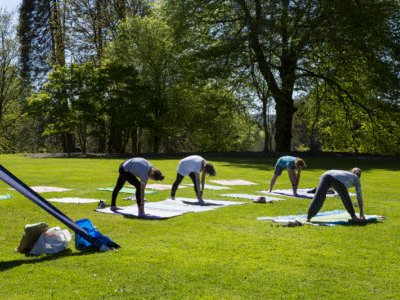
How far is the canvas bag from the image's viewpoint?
26.8 ft

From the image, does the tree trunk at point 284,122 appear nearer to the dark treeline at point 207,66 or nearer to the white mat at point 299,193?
the dark treeline at point 207,66

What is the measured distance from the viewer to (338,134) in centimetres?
4091

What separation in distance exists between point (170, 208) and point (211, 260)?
517 centimetres

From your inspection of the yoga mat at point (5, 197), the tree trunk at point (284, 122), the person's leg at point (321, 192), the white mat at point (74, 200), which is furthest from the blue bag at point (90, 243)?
the tree trunk at point (284, 122)

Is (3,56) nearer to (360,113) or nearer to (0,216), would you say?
(360,113)

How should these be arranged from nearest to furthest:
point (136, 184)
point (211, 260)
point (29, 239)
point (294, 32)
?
point (211, 260) → point (29, 239) → point (136, 184) → point (294, 32)

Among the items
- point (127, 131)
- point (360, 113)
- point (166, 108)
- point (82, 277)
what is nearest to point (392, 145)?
point (360, 113)

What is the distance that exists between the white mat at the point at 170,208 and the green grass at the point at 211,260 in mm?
437

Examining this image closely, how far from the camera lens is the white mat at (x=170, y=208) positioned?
11812 millimetres

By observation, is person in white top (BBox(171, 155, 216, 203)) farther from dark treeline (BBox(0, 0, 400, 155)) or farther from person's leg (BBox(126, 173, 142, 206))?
dark treeline (BBox(0, 0, 400, 155))

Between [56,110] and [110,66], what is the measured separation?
4.95 meters

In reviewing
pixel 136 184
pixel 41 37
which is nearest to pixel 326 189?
pixel 136 184

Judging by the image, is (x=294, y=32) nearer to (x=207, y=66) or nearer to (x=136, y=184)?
(x=207, y=66)

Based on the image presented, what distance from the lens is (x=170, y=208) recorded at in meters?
12.8
